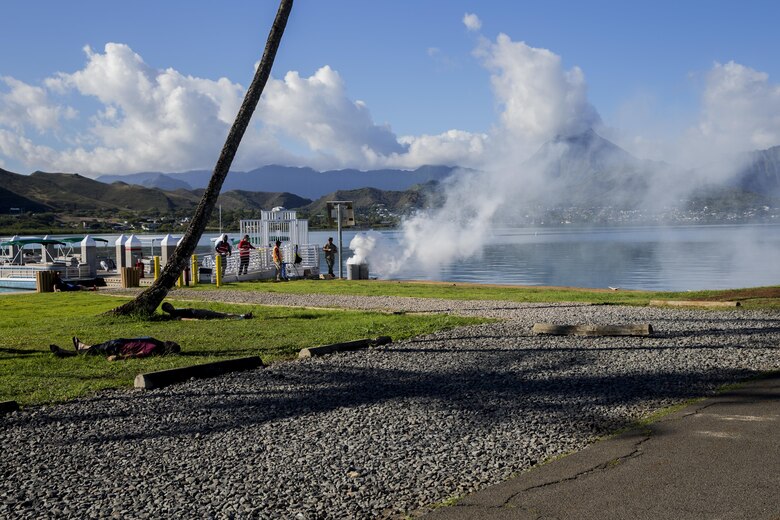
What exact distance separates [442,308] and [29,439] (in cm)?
1231

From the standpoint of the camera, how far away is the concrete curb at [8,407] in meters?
7.72

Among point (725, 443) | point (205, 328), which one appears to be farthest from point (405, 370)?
point (205, 328)

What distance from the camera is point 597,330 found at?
1252 centimetres

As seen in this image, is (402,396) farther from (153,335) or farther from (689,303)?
(689,303)

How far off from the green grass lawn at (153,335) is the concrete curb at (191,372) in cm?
51

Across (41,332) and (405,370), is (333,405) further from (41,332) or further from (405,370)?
(41,332)

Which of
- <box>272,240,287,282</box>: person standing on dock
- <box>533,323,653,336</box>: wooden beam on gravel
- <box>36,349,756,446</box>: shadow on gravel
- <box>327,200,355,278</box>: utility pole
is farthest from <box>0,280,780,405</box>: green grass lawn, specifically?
<box>327,200,355,278</box>: utility pole

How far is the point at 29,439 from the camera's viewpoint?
6801 mm

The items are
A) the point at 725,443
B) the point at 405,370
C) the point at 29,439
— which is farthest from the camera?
the point at 405,370

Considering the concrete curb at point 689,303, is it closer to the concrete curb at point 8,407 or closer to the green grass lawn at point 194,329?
the green grass lawn at point 194,329

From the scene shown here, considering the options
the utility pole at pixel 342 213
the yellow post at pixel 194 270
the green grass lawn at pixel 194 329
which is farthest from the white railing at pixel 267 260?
the green grass lawn at pixel 194 329

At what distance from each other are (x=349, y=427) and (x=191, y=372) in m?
3.09

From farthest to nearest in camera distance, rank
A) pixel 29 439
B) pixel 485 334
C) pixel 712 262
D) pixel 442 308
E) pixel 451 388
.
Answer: pixel 712 262 < pixel 442 308 < pixel 485 334 < pixel 451 388 < pixel 29 439

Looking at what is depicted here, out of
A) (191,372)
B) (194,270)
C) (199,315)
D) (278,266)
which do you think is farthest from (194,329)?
(278,266)
